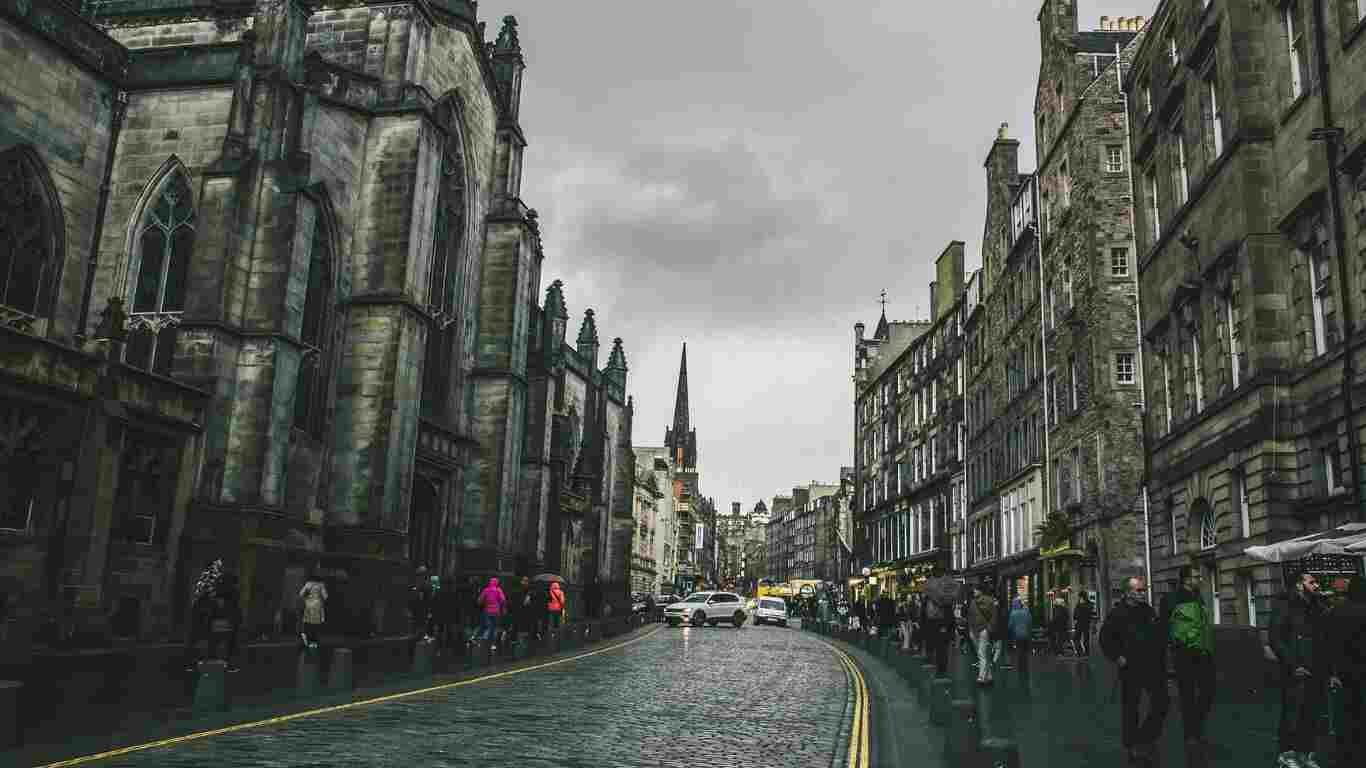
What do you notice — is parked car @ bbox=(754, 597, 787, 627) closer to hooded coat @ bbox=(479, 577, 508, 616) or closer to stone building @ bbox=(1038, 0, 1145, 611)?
stone building @ bbox=(1038, 0, 1145, 611)

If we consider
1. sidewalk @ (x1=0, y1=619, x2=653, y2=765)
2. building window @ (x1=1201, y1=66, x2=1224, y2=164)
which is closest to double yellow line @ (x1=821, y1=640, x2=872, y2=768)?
sidewalk @ (x1=0, y1=619, x2=653, y2=765)

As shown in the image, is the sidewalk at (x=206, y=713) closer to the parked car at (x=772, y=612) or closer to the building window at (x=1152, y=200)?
the building window at (x=1152, y=200)

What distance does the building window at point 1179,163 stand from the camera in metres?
24.2

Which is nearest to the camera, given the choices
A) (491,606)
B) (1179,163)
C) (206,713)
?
(206,713)

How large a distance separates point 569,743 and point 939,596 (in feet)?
37.9


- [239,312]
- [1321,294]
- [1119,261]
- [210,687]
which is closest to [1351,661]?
[210,687]

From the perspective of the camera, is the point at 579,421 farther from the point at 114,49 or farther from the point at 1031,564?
the point at 114,49

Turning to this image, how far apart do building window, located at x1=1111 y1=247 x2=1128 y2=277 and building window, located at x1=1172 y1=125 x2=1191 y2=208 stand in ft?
33.3

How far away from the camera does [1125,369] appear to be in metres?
34.0

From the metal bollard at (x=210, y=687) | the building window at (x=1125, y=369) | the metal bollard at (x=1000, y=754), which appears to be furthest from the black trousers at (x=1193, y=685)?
the building window at (x=1125, y=369)

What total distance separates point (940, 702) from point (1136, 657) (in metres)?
2.66

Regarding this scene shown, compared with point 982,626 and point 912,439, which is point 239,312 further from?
point 912,439

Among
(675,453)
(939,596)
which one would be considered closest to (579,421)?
(939,596)

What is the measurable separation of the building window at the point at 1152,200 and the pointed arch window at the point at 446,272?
807 inches
